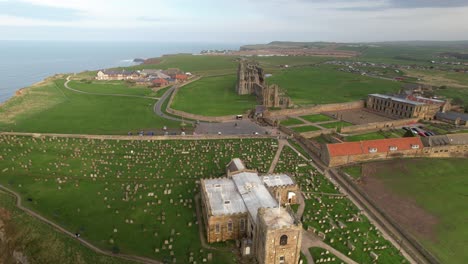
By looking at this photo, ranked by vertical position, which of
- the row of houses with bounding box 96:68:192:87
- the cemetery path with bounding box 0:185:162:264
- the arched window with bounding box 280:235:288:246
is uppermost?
the row of houses with bounding box 96:68:192:87

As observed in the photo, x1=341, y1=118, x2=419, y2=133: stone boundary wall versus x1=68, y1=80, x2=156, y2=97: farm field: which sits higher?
x1=68, y1=80, x2=156, y2=97: farm field

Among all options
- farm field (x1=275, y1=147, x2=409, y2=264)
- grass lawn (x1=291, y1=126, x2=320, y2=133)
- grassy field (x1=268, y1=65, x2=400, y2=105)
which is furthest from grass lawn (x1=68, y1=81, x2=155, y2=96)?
farm field (x1=275, y1=147, x2=409, y2=264)

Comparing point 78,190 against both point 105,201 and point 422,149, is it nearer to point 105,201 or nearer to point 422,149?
point 105,201

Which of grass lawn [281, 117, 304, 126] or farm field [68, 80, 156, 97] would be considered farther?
farm field [68, 80, 156, 97]

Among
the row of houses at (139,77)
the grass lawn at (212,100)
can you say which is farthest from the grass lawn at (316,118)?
the row of houses at (139,77)

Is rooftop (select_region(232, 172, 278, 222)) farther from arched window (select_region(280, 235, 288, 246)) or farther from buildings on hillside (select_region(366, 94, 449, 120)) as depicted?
buildings on hillside (select_region(366, 94, 449, 120))

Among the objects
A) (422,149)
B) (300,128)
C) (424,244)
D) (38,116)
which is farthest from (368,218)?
(38,116)

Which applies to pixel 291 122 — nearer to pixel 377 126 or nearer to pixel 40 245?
pixel 377 126
